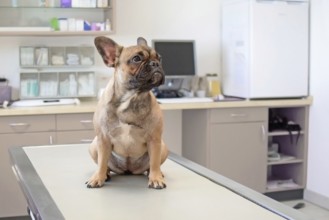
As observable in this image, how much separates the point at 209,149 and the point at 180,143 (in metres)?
0.57

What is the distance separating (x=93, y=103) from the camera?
13.1ft

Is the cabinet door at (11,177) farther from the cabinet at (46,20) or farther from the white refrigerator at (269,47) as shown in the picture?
the white refrigerator at (269,47)

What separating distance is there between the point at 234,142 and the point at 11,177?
1860 mm

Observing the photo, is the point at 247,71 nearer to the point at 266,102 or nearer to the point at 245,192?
the point at 266,102

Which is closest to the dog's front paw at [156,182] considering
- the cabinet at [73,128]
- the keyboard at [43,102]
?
the cabinet at [73,128]

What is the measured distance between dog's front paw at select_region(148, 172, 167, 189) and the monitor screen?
261cm

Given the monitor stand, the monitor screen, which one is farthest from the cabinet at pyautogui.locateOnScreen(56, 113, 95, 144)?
the monitor screen

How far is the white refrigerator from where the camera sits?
13.4ft

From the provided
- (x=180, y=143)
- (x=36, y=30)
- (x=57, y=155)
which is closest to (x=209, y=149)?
(x=180, y=143)

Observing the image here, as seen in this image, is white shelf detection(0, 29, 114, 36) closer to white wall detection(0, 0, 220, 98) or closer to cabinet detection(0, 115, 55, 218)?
white wall detection(0, 0, 220, 98)

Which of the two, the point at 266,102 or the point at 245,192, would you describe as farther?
the point at 266,102

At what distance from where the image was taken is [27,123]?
3.55 m

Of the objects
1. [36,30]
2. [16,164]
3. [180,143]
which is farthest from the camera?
[180,143]

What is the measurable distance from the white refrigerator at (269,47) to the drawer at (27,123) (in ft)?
5.62
